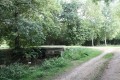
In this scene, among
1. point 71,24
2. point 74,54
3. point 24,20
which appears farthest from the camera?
point 71,24

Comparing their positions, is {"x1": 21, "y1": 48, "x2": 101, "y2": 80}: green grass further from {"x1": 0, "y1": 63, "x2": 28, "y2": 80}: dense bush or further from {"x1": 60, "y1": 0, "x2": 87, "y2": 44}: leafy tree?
{"x1": 60, "y1": 0, "x2": 87, "y2": 44}: leafy tree

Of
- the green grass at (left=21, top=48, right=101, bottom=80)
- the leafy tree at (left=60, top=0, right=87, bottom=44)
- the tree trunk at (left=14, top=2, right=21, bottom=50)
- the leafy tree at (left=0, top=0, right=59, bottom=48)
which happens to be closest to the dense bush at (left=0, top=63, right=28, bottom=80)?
the green grass at (left=21, top=48, right=101, bottom=80)

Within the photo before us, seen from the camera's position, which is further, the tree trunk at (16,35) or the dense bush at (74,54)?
the dense bush at (74,54)

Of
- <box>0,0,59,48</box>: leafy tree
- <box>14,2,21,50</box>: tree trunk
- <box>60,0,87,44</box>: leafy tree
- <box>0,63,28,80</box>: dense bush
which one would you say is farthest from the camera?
<box>60,0,87,44</box>: leafy tree

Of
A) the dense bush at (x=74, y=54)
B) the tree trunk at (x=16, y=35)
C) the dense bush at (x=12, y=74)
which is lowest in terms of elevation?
the dense bush at (x=12, y=74)

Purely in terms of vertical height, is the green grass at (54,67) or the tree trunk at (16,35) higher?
the tree trunk at (16,35)

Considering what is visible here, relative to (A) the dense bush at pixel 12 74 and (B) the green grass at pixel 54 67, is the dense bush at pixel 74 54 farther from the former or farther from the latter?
(A) the dense bush at pixel 12 74

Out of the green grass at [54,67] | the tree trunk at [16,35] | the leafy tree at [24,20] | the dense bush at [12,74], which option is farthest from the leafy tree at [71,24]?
the dense bush at [12,74]

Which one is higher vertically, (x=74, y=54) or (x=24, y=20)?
(x=24, y=20)

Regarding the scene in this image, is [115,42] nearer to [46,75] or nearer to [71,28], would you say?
[71,28]

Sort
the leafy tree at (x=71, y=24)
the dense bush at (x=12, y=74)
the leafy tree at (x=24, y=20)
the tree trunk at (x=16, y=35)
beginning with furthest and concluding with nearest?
the leafy tree at (x=71, y=24) → the tree trunk at (x=16, y=35) → the leafy tree at (x=24, y=20) → the dense bush at (x=12, y=74)

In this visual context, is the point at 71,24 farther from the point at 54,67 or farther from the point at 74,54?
the point at 54,67

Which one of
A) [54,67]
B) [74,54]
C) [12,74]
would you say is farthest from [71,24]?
[12,74]

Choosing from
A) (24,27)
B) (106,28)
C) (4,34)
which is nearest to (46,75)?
(24,27)
